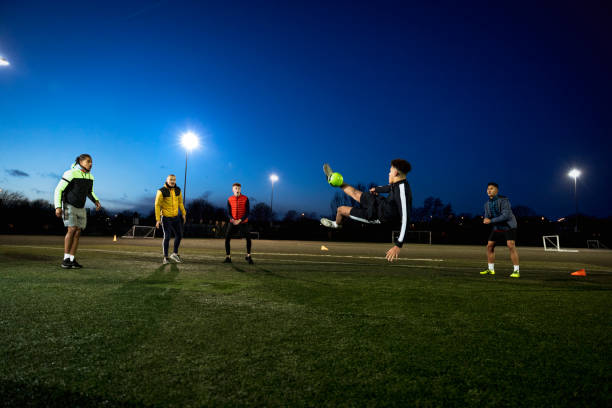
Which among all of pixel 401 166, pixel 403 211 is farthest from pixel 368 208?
pixel 401 166

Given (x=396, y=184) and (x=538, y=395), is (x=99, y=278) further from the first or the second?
(x=538, y=395)

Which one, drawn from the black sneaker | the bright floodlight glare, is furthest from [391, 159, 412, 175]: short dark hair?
the bright floodlight glare

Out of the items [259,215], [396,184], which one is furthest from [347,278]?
[259,215]

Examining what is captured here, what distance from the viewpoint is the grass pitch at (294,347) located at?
198 centimetres

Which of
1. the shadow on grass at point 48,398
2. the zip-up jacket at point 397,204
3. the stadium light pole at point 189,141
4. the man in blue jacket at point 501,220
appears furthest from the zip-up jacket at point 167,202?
the stadium light pole at point 189,141

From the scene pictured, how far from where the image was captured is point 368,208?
219 inches

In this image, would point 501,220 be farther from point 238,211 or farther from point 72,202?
point 72,202

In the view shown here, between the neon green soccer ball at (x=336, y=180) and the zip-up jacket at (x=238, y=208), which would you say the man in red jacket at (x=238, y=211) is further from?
the neon green soccer ball at (x=336, y=180)

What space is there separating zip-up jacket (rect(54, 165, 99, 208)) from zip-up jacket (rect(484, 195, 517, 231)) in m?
9.17

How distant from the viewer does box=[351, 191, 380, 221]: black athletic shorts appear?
5.50 m

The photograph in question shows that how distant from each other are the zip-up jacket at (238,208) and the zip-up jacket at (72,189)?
3205mm

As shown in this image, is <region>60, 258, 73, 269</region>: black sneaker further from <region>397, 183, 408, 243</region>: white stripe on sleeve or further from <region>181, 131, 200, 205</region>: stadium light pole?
<region>181, 131, 200, 205</region>: stadium light pole

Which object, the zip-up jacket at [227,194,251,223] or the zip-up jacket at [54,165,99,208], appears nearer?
the zip-up jacket at [54,165,99,208]

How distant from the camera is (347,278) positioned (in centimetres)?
685
